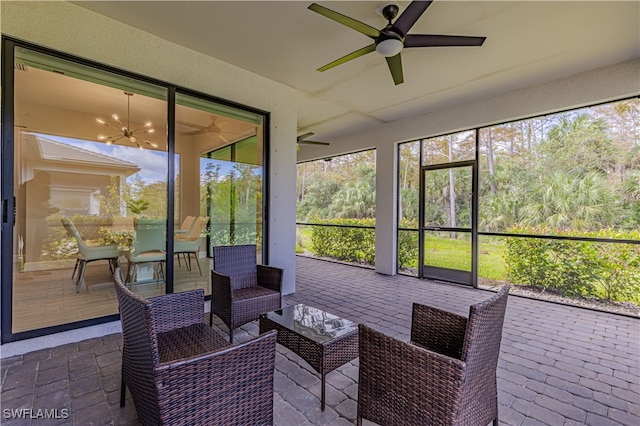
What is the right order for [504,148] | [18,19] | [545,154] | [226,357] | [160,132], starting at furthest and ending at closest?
[504,148]
[545,154]
[160,132]
[18,19]
[226,357]

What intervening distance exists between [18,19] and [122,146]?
2655 mm

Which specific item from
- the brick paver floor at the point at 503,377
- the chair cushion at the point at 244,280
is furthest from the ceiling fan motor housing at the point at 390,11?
the brick paver floor at the point at 503,377

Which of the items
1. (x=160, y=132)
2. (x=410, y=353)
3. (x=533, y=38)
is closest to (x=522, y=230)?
(x=533, y=38)

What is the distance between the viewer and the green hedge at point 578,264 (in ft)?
12.5

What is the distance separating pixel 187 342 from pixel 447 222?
4.90 meters

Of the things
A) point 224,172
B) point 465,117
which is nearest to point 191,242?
point 224,172

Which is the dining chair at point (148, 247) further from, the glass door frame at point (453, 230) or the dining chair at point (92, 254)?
the glass door frame at point (453, 230)

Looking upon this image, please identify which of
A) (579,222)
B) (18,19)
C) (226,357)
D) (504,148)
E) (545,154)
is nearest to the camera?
(226,357)

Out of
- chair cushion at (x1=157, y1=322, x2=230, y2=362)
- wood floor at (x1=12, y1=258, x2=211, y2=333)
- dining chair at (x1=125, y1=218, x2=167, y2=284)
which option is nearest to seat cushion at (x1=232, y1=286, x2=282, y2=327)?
chair cushion at (x1=157, y1=322, x2=230, y2=362)

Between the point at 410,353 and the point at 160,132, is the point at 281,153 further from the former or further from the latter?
the point at 410,353

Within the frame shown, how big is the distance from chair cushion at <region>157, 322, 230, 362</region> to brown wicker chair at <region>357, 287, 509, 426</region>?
38.6 inches

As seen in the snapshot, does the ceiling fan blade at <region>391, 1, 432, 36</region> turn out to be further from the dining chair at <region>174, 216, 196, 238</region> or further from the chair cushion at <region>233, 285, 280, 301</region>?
the dining chair at <region>174, 216, 196, 238</region>

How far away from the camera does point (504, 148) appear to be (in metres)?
4.80

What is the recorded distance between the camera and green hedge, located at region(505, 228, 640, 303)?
3799 millimetres
